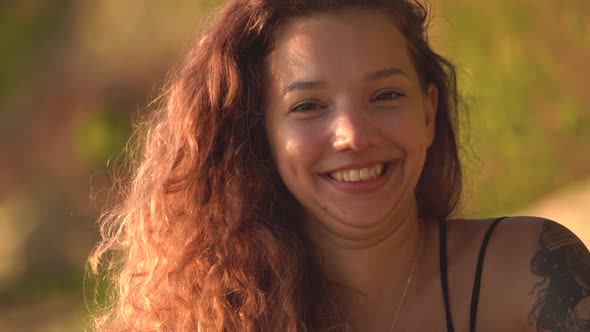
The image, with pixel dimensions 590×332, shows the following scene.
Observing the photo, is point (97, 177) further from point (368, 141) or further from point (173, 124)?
point (368, 141)

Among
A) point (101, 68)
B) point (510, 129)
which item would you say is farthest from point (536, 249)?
point (101, 68)

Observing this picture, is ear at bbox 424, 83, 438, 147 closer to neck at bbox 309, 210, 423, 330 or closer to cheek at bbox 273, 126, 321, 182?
neck at bbox 309, 210, 423, 330

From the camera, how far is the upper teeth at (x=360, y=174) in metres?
2.62

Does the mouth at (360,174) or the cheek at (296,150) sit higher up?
the cheek at (296,150)

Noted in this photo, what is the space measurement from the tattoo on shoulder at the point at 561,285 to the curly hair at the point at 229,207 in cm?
45

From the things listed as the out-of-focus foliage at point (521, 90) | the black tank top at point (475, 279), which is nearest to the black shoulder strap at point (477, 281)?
the black tank top at point (475, 279)

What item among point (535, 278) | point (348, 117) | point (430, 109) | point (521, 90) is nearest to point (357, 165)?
point (348, 117)

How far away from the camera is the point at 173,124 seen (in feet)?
9.66

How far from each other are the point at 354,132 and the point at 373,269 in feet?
1.50

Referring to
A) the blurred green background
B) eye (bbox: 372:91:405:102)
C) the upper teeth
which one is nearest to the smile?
the upper teeth

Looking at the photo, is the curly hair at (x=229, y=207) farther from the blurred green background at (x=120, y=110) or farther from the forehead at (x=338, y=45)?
the blurred green background at (x=120, y=110)

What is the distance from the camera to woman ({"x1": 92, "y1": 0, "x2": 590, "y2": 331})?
8.57ft

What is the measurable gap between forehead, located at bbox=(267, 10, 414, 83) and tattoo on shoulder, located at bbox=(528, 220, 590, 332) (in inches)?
24.8

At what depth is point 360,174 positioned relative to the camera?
8.59ft
